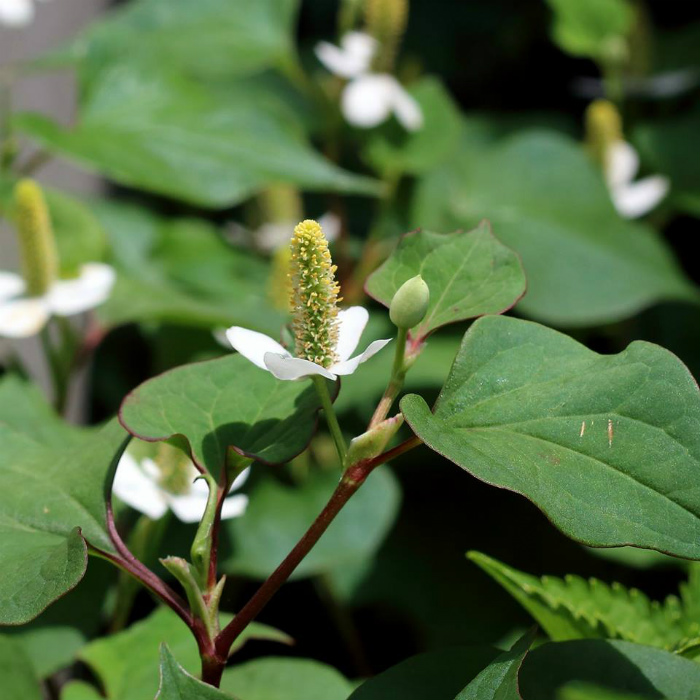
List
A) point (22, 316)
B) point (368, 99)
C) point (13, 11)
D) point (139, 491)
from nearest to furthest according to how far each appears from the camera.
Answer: point (139, 491)
point (22, 316)
point (13, 11)
point (368, 99)

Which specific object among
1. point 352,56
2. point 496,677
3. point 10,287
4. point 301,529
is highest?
point 496,677

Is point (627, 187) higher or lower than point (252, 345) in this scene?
lower

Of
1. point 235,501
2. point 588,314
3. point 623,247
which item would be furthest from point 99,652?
point 623,247

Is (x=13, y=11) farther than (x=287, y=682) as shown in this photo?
Yes

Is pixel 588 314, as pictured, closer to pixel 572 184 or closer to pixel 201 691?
pixel 572 184

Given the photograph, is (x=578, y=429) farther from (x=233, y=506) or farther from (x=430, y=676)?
(x=233, y=506)

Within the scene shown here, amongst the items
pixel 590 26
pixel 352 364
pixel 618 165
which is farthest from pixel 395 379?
pixel 590 26

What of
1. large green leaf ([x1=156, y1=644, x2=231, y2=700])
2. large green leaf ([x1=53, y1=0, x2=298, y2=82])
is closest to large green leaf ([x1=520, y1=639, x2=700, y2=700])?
large green leaf ([x1=156, y1=644, x2=231, y2=700])

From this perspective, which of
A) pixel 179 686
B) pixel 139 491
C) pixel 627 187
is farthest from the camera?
pixel 627 187
